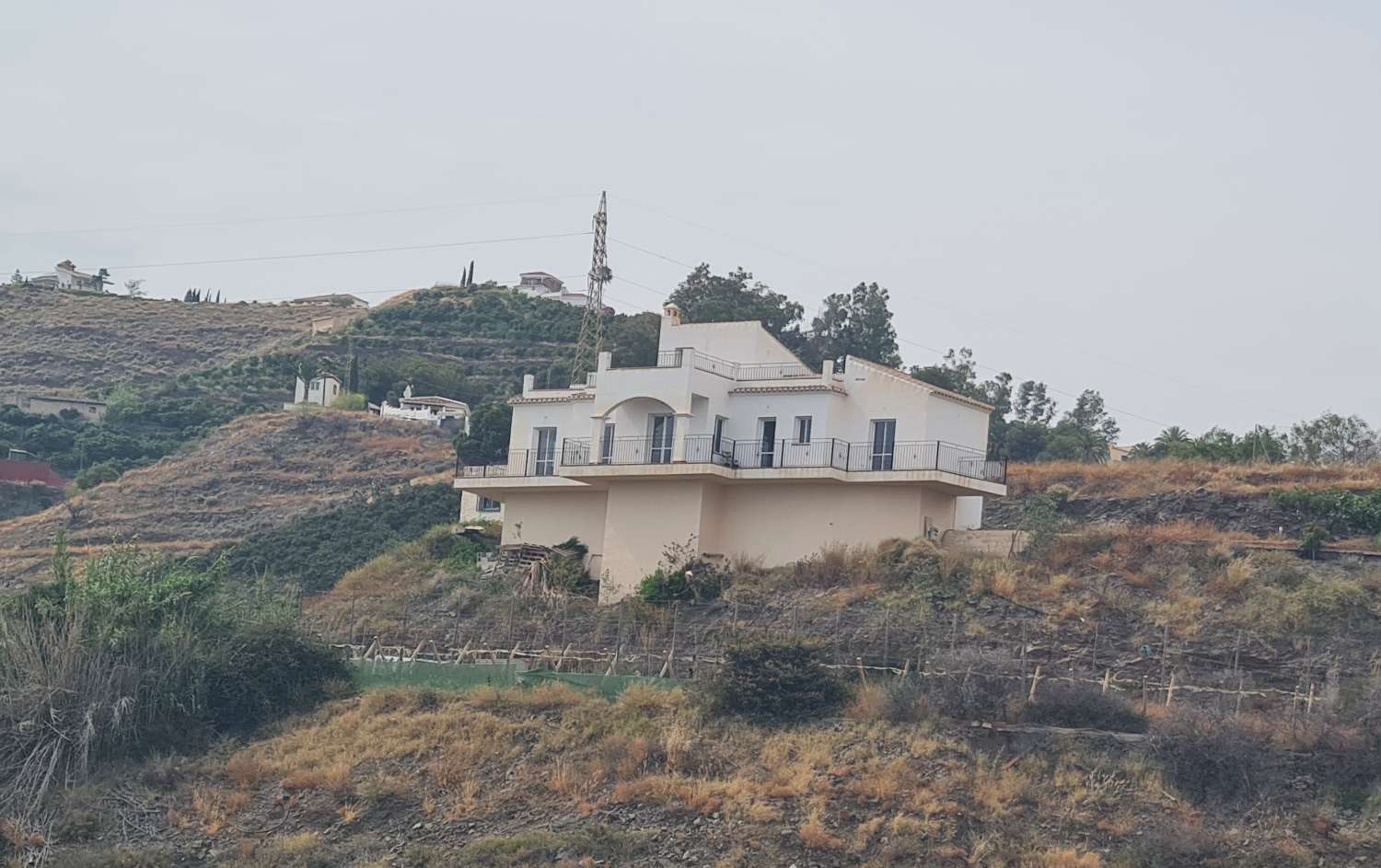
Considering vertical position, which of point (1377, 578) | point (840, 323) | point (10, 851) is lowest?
point (10, 851)

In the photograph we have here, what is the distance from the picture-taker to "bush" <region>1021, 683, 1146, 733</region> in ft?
124

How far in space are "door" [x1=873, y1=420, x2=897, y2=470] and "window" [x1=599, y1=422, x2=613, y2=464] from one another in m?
7.23

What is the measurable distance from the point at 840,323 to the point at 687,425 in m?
36.9

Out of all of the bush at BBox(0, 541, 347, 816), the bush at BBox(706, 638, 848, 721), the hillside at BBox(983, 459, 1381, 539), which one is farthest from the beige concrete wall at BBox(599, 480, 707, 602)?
the bush at BBox(706, 638, 848, 721)

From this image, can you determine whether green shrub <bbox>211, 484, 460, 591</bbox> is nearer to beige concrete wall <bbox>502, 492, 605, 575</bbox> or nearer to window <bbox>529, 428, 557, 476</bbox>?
beige concrete wall <bbox>502, 492, 605, 575</bbox>

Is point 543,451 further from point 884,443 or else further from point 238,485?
point 238,485

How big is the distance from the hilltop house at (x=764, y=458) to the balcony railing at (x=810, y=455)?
39 mm

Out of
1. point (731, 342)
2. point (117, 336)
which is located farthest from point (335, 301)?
point (731, 342)

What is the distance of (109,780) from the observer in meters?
41.3

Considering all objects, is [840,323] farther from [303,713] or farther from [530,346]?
[303,713]

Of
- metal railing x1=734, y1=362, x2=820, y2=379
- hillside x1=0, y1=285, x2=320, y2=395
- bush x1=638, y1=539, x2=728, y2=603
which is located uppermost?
hillside x1=0, y1=285, x2=320, y2=395

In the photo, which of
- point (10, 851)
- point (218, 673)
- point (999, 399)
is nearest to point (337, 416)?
point (999, 399)

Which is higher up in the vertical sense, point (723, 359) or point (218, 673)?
point (723, 359)

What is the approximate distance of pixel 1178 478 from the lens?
194ft
